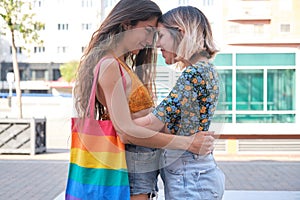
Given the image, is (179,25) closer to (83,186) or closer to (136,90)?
(136,90)

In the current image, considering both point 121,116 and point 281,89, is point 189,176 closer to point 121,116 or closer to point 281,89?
point 121,116

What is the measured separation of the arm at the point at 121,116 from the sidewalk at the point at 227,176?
3210 mm

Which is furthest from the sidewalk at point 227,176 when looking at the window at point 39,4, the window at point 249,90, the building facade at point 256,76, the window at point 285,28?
the window at point 39,4

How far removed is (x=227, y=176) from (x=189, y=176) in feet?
23.2

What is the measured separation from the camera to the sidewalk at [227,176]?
7.72 metres

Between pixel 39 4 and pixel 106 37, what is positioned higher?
pixel 39 4

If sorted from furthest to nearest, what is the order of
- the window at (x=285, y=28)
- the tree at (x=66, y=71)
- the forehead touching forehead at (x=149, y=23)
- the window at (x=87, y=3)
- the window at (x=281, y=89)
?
the tree at (x=66, y=71) < the window at (x=87, y=3) < the window at (x=285, y=28) < the window at (x=281, y=89) < the forehead touching forehead at (x=149, y=23)

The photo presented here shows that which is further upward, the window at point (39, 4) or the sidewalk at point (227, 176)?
the window at point (39, 4)

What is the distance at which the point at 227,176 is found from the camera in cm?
959

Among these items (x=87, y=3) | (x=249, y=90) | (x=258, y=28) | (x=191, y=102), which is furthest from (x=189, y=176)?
(x=87, y=3)

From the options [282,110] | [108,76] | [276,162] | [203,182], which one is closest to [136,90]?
[108,76]

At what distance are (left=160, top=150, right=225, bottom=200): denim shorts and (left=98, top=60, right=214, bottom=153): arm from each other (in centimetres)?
10

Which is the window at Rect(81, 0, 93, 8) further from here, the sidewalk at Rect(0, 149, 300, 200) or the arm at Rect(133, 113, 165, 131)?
the arm at Rect(133, 113, 165, 131)

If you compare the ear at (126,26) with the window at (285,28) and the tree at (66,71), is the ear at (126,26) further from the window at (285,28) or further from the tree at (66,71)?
the tree at (66,71)
